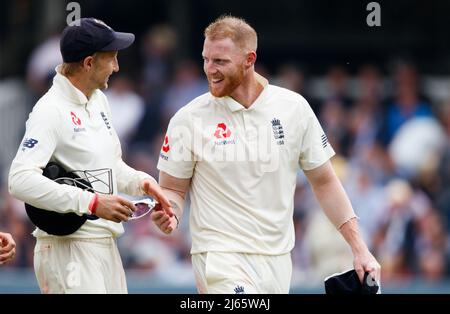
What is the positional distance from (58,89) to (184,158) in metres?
0.98

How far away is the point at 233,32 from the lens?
8.49 m

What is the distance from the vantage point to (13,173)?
7.83 m

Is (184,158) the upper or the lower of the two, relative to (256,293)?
upper

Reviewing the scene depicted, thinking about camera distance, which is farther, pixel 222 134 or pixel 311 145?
pixel 311 145

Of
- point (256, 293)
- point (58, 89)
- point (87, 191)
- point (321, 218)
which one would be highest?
point (58, 89)

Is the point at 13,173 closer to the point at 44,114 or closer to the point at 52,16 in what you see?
the point at 44,114

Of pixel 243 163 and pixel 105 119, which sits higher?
pixel 105 119

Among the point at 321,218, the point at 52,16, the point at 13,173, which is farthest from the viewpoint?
the point at 52,16

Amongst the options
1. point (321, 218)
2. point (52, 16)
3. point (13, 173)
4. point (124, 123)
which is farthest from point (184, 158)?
point (52, 16)

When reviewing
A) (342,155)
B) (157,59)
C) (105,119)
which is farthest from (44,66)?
(105,119)

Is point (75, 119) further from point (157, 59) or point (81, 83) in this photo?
point (157, 59)

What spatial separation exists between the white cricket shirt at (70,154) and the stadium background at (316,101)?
6.15 meters

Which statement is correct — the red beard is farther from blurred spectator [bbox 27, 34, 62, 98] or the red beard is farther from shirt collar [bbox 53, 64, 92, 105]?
blurred spectator [bbox 27, 34, 62, 98]

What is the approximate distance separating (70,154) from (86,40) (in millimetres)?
736
